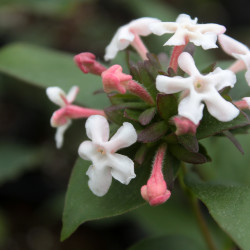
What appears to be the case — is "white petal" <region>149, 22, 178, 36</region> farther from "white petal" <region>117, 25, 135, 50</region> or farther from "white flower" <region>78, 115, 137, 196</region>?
"white flower" <region>78, 115, 137, 196</region>

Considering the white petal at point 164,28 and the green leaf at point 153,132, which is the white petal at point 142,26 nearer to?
the white petal at point 164,28

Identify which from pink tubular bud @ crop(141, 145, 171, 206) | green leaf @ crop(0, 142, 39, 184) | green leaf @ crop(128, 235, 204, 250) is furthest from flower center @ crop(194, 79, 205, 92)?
green leaf @ crop(0, 142, 39, 184)

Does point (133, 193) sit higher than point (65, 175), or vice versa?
point (133, 193)

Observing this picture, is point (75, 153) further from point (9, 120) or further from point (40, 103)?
point (9, 120)

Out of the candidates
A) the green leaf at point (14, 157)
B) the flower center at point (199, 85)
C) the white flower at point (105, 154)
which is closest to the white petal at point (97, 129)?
the white flower at point (105, 154)

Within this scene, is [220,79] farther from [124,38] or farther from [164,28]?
[124,38]

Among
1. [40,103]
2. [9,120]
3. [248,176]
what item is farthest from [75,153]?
[248,176]

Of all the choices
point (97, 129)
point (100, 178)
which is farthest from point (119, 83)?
point (100, 178)
